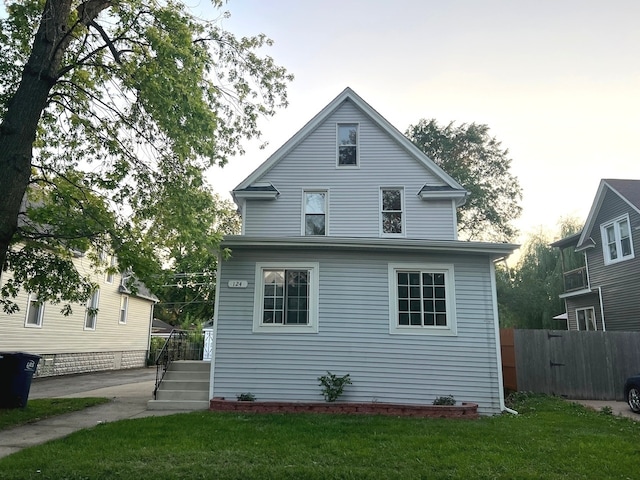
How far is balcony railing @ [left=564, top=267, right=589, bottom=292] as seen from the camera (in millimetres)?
19877

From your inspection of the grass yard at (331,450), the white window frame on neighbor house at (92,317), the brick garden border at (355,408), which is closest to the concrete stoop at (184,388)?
the brick garden border at (355,408)

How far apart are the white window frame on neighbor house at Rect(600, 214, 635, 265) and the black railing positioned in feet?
56.7

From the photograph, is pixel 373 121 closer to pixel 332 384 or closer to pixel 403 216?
pixel 403 216

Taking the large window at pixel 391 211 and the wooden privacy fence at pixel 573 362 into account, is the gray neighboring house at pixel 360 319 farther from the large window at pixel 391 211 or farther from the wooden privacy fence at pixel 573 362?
the wooden privacy fence at pixel 573 362

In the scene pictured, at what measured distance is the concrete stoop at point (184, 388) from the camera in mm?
9070

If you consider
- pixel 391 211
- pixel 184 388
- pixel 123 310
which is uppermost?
pixel 391 211

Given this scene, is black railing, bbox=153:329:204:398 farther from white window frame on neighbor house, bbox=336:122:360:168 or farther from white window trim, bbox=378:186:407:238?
white window frame on neighbor house, bbox=336:122:360:168

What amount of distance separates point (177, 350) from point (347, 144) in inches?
320

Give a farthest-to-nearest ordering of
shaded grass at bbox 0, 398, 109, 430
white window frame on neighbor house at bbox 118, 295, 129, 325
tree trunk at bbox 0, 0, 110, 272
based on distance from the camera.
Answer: white window frame on neighbor house at bbox 118, 295, 129, 325 < shaded grass at bbox 0, 398, 109, 430 < tree trunk at bbox 0, 0, 110, 272

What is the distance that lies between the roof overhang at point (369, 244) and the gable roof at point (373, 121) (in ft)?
10.1

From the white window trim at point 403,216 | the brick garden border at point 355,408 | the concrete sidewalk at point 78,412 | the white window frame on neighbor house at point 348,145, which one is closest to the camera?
the concrete sidewalk at point 78,412

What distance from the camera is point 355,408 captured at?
8672mm

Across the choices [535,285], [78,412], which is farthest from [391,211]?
[535,285]

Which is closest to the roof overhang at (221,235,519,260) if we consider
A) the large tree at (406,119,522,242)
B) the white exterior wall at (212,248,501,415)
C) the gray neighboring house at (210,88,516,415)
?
the gray neighboring house at (210,88,516,415)
